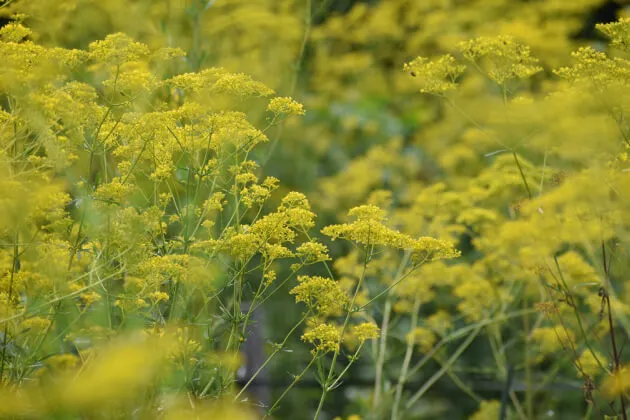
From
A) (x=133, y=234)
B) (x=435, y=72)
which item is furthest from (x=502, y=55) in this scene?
(x=133, y=234)

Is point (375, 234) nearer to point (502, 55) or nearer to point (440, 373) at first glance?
point (502, 55)

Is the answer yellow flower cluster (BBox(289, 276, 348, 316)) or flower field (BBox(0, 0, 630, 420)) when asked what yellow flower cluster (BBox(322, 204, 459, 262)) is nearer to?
flower field (BBox(0, 0, 630, 420))

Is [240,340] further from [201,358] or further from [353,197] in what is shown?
[353,197]

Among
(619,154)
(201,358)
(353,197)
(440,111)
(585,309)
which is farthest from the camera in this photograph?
(440,111)

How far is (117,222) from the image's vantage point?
5.19 feet

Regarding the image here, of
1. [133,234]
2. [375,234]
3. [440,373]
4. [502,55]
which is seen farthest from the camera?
[440,373]

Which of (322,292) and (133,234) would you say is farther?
(322,292)

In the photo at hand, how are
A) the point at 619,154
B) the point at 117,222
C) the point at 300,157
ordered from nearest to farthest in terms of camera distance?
the point at 117,222
the point at 619,154
the point at 300,157

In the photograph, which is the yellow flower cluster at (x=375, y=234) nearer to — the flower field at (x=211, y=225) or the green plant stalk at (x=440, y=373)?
the flower field at (x=211, y=225)

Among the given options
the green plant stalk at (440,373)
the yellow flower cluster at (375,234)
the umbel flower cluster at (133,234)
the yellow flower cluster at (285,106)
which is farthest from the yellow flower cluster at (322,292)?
the green plant stalk at (440,373)

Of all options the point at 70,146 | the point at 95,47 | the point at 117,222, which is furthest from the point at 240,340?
the point at 95,47

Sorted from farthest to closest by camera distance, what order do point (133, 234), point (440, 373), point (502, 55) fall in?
point (440, 373) < point (502, 55) < point (133, 234)

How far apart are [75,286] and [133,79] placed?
0.48 meters

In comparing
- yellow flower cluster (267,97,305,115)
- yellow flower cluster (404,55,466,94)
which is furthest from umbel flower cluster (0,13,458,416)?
yellow flower cluster (404,55,466,94)
